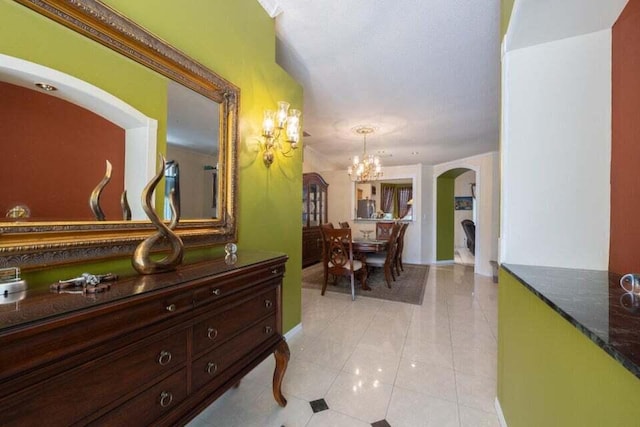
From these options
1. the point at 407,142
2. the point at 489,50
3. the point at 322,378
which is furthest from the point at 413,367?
the point at 407,142

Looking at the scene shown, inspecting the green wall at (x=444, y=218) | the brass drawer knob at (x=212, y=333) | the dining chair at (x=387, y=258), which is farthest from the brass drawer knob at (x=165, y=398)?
the green wall at (x=444, y=218)

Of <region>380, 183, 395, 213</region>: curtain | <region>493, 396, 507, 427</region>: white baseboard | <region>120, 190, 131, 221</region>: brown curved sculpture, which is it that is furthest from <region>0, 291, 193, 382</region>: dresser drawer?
<region>380, 183, 395, 213</region>: curtain

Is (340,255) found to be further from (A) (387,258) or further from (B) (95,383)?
(B) (95,383)

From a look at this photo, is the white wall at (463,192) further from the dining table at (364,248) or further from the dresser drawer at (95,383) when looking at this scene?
the dresser drawer at (95,383)

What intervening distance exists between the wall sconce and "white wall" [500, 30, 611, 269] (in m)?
1.45

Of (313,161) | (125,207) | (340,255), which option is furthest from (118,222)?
(313,161)

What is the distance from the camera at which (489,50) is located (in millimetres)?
2117

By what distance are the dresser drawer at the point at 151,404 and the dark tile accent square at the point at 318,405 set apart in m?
0.87

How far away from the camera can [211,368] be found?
1.04 metres

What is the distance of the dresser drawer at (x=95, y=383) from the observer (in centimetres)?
58

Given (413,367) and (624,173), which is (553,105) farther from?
(413,367)

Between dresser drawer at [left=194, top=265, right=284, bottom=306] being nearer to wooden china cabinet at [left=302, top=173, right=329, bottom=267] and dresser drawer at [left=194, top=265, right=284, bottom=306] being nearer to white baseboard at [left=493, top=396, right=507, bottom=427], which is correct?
white baseboard at [left=493, top=396, right=507, bottom=427]

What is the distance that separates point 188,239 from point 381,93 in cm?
257

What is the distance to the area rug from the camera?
3.55 m
